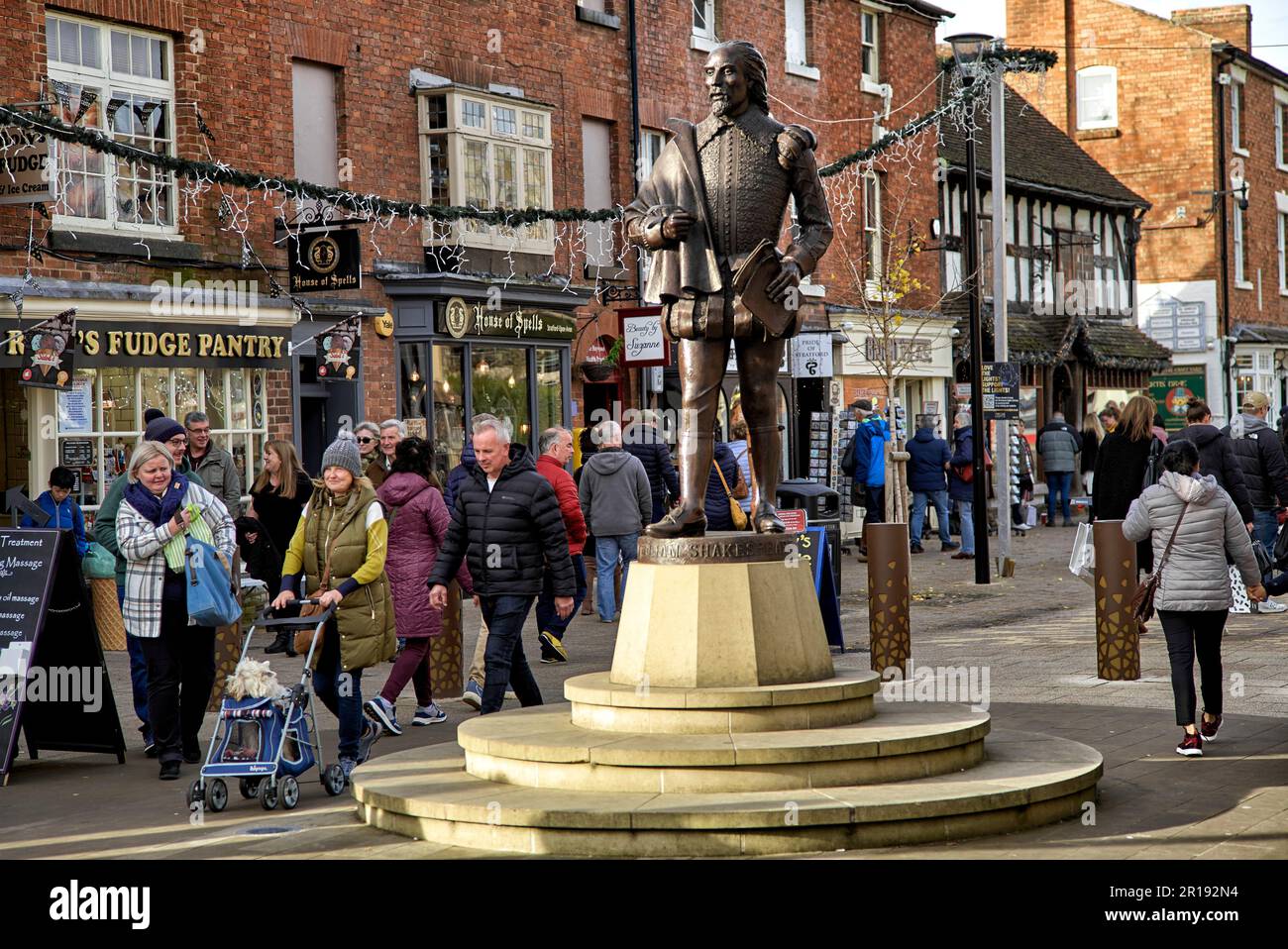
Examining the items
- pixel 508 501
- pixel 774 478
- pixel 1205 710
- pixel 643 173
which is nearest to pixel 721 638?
pixel 774 478

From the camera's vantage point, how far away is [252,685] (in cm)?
842

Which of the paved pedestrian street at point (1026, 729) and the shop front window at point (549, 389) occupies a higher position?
the shop front window at point (549, 389)

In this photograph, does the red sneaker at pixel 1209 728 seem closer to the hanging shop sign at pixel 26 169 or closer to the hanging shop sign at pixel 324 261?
the hanging shop sign at pixel 26 169

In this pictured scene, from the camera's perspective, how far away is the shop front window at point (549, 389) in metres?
23.3

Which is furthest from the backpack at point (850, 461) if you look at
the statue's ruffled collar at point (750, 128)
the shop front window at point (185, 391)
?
the statue's ruffled collar at point (750, 128)

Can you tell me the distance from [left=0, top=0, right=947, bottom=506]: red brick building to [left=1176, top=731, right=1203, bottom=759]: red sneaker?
36.6 feet

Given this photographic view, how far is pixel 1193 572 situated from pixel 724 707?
9.71 feet

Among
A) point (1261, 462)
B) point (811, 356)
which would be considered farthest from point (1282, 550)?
point (811, 356)

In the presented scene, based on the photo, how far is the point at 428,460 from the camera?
36.5 ft

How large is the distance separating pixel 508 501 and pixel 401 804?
2601 mm

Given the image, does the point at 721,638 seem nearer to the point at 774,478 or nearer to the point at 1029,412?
the point at 774,478

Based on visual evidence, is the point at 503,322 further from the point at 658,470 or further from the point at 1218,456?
the point at 1218,456

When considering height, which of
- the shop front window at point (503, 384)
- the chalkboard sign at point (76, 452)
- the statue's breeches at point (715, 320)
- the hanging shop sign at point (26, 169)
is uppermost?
the hanging shop sign at point (26, 169)

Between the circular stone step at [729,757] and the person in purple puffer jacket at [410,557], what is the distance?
7.50 feet
